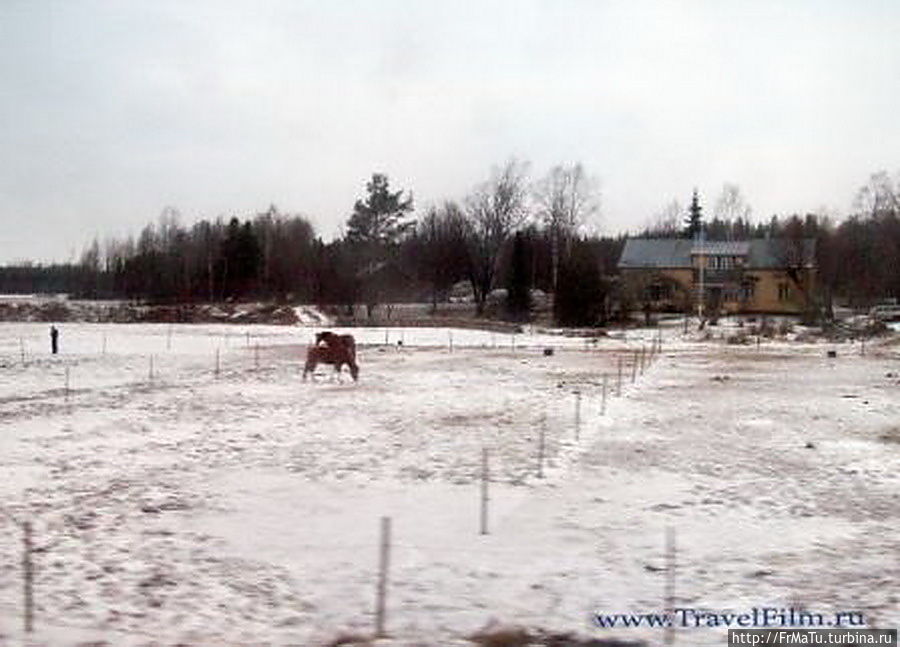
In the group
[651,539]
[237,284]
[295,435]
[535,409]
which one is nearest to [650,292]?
[237,284]

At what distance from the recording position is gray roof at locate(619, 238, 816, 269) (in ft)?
306

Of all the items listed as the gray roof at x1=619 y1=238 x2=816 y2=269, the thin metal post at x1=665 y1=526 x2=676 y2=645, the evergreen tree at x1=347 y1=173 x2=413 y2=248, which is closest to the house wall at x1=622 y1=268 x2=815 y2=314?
the gray roof at x1=619 y1=238 x2=816 y2=269

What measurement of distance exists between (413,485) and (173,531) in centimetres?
408

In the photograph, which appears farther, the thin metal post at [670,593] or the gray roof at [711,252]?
the gray roof at [711,252]

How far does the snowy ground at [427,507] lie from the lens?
28.4ft

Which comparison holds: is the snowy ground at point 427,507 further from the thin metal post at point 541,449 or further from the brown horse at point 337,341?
the brown horse at point 337,341

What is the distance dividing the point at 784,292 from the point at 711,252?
26.7 feet

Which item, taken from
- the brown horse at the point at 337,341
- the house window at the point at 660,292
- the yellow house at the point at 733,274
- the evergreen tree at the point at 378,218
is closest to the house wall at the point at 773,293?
the yellow house at the point at 733,274

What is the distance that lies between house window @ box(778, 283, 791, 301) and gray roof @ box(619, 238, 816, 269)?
214cm

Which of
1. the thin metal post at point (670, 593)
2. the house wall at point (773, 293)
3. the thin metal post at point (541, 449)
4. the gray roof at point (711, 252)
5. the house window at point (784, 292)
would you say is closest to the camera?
the thin metal post at point (670, 593)

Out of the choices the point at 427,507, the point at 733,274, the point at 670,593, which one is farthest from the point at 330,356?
the point at 733,274

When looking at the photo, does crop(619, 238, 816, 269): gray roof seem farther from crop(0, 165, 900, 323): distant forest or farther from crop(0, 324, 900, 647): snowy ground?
crop(0, 324, 900, 647): snowy ground

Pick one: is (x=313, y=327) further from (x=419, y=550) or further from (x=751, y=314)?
(x=419, y=550)

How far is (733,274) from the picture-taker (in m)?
94.5
